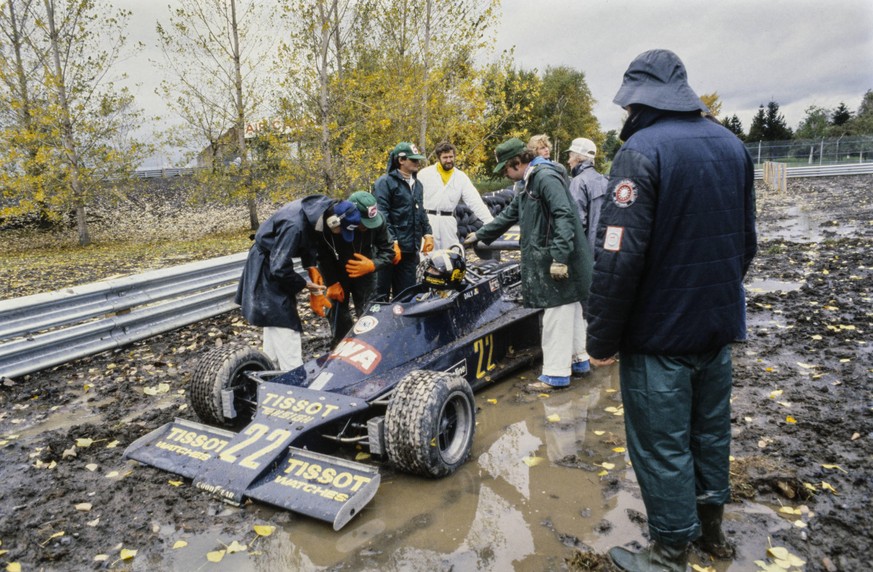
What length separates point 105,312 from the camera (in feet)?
21.5

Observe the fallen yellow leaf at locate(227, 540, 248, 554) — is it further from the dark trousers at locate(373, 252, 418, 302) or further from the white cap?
the white cap

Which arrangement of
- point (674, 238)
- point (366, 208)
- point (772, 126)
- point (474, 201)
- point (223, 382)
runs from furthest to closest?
point (772, 126) < point (474, 201) < point (366, 208) < point (223, 382) < point (674, 238)

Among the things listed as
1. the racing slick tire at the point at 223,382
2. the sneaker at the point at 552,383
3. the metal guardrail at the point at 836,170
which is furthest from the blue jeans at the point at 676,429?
the metal guardrail at the point at 836,170

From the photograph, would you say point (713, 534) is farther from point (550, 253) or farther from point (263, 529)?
point (550, 253)

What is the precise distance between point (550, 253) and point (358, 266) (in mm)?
1685

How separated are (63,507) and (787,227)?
1551 cm

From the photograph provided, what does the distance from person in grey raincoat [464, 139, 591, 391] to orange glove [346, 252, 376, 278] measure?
1.37 metres

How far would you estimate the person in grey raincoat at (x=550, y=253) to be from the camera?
4992 mm

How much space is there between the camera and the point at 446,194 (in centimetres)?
751

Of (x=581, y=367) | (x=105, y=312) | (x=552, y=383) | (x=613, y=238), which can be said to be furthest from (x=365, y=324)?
(x=105, y=312)

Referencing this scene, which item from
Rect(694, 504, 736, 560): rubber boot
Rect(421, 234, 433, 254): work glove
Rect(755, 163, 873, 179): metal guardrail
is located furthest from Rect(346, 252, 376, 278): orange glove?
Rect(755, 163, 873, 179): metal guardrail

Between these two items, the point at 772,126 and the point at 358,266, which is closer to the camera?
the point at 358,266

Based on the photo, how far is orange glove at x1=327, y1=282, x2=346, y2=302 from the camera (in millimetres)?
5559

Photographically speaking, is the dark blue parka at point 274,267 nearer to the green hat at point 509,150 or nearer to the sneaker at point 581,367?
the green hat at point 509,150
